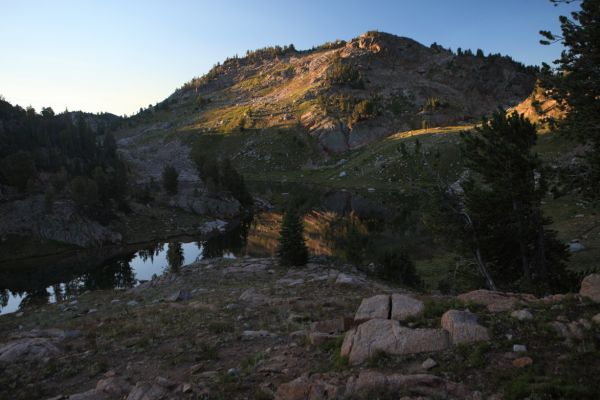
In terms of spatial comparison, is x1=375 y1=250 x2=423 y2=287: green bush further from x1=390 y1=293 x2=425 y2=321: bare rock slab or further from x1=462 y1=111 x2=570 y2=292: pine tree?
x1=390 y1=293 x2=425 y2=321: bare rock slab

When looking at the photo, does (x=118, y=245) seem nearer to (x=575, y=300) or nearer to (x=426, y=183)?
(x=426, y=183)

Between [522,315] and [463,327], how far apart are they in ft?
5.75

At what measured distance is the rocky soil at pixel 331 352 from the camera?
8.75 meters

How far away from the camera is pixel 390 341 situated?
11023 mm

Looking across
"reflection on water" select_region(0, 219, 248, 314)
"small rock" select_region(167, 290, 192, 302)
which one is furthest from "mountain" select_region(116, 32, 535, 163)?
"small rock" select_region(167, 290, 192, 302)

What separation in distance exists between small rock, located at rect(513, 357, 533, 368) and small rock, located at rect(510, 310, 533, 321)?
215cm

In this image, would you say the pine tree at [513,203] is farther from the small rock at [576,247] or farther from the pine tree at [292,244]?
the pine tree at [292,244]

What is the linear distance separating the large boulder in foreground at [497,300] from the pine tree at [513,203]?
6.23 m

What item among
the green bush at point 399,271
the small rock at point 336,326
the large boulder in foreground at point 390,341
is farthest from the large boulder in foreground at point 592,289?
the green bush at point 399,271

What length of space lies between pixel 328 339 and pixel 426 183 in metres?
12.2

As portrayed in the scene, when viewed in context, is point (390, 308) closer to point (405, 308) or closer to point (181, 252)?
point (405, 308)

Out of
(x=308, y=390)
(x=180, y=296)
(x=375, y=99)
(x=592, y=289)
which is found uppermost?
(x=375, y=99)

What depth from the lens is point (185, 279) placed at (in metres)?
33.9

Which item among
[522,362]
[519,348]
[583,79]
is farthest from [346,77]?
[522,362]
